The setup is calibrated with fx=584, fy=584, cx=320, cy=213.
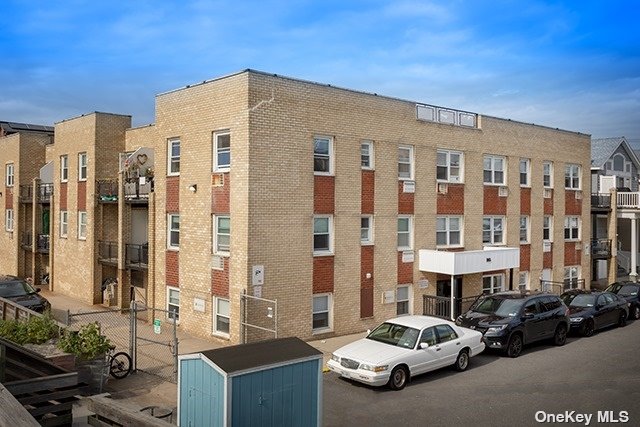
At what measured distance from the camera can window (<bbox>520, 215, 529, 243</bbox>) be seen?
2738cm

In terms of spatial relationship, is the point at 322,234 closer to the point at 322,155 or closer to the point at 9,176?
the point at 322,155

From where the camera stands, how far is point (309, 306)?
61.9ft

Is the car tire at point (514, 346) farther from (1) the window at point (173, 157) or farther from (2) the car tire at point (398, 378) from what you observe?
(1) the window at point (173, 157)

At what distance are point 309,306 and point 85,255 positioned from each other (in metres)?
13.1

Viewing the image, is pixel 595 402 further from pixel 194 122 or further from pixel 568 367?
pixel 194 122

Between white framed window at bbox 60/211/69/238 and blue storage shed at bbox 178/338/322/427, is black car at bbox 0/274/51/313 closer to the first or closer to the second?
white framed window at bbox 60/211/69/238

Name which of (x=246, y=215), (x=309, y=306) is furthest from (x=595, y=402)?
(x=246, y=215)

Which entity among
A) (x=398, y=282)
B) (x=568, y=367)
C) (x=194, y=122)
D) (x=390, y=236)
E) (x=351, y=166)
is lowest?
(x=568, y=367)

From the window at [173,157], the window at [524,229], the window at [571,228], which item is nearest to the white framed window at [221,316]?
the window at [173,157]

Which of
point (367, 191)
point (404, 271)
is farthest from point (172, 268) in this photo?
point (404, 271)

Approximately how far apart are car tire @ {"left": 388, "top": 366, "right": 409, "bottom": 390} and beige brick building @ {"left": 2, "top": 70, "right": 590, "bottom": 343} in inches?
166

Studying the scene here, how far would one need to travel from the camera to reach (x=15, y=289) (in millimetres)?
22234

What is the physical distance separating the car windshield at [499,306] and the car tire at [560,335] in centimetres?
203

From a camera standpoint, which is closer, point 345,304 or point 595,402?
point 595,402
